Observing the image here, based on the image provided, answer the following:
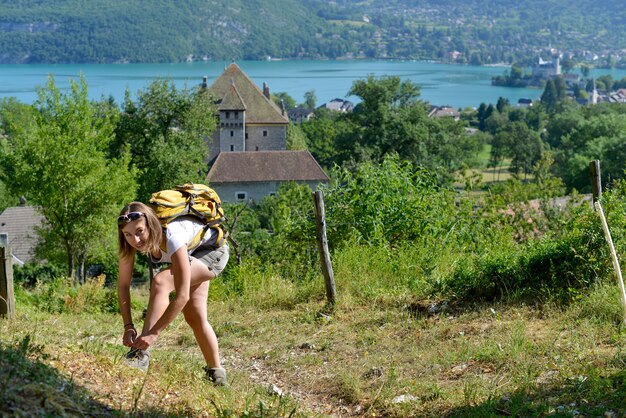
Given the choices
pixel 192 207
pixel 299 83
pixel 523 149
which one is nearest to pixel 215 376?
pixel 192 207

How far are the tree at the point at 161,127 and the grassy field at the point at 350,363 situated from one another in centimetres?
2506

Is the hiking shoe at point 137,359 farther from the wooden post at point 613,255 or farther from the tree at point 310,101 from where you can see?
the tree at point 310,101

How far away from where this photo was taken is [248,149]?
2154 inches

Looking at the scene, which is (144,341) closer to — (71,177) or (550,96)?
(71,177)

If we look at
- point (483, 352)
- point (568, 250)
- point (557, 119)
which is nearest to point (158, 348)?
point (483, 352)

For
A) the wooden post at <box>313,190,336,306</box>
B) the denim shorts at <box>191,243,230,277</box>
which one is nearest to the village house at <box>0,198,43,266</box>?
the wooden post at <box>313,190,336,306</box>

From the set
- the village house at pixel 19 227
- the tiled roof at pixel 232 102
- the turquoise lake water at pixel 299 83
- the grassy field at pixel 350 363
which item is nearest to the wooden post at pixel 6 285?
the grassy field at pixel 350 363

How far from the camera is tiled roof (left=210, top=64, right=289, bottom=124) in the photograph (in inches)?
2090

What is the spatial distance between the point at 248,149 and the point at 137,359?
166ft

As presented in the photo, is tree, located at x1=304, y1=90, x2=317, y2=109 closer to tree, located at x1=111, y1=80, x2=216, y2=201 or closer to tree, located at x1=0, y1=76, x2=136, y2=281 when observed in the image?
tree, located at x1=111, y1=80, x2=216, y2=201

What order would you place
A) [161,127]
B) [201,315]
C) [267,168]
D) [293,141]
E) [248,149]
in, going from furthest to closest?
[293,141]
[248,149]
[267,168]
[161,127]
[201,315]

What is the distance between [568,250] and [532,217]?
4.57m

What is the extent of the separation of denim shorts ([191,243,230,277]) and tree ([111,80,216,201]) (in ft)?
89.2

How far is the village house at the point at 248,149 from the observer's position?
46.4 metres
